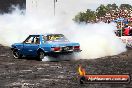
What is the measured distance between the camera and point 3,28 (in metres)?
39.1

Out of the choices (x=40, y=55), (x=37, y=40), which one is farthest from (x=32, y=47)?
(x=40, y=55)

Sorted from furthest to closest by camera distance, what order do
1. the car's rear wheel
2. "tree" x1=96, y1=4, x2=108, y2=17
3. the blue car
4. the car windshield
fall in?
"tree" x1=96, y1=4, x2=108, y2=17 → the car windshield → the car's rear wheel → the blue car

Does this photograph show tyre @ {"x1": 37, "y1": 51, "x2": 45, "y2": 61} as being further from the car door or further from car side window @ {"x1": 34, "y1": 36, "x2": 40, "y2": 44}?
car side window @ {"x1": 34, "y1": 36, "x2": 40, "y2": 44}

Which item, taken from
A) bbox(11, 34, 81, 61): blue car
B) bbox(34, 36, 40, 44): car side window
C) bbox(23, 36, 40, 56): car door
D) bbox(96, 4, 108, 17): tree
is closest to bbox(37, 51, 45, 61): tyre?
bbox(11, 34, 81, 61): blue car

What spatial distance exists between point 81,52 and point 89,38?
9.41ft

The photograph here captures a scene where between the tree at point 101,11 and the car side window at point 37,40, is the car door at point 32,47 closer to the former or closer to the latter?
the car side window at point 37,40

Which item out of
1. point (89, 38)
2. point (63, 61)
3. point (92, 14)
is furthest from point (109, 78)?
point (92, 14)

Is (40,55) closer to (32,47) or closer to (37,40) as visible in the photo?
(32,47)

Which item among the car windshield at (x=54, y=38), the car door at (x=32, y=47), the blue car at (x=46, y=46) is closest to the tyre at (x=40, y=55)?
the blue car at (x=46, y=46)

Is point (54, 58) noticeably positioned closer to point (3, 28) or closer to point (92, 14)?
point (3, 28)

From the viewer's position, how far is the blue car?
64.7ft

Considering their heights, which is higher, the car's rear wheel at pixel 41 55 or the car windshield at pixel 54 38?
the car windshield at pixel 54 38

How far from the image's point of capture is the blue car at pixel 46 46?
19719 mm

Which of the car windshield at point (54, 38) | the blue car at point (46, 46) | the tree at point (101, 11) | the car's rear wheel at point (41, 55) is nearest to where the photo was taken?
the blue car at point (46, 46)
